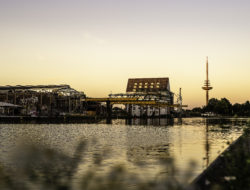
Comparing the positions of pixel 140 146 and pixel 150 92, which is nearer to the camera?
pixel 140 146

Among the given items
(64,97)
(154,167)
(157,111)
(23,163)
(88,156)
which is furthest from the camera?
(157,111)

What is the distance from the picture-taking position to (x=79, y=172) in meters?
13.8

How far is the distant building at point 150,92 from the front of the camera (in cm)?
16862

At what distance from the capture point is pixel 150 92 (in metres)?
177

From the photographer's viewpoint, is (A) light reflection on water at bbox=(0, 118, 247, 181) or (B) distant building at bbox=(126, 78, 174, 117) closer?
(A) light reflection on water at bbox=(0, 118, 247, 181)

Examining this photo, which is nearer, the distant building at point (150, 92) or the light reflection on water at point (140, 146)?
the light reflection on water at point (140, 146)

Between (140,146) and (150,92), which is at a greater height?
(150,92)

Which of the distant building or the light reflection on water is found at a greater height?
the distant building

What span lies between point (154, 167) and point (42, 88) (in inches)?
4435

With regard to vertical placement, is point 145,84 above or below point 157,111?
above

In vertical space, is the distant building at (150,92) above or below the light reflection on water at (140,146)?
above

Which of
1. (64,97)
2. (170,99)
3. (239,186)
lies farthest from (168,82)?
(239,186)

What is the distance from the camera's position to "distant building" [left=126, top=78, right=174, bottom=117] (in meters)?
169

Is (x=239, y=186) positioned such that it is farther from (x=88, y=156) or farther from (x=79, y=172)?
(x=88, y=156)
